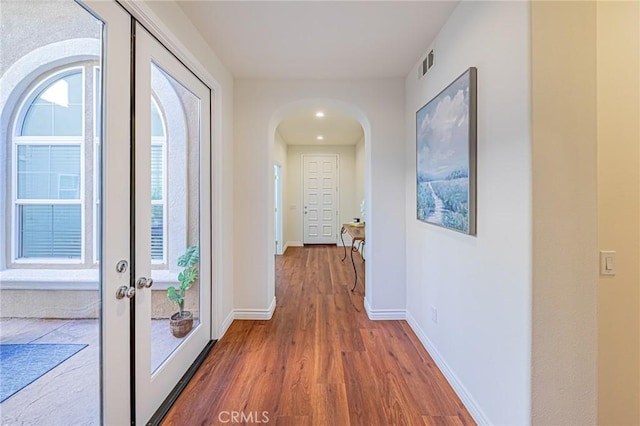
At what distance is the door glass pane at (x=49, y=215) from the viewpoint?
2.92ft

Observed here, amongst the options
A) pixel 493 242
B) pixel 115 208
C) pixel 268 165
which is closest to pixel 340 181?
pixel 268 165

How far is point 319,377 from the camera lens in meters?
1.91

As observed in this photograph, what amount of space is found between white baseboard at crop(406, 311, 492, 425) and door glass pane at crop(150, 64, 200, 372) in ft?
6.04

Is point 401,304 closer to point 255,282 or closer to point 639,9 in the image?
Result: point 255,282

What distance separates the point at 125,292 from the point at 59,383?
1.26ft

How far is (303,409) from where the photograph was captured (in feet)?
5.32

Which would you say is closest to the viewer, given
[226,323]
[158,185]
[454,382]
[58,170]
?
[58,170]

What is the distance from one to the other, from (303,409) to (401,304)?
155 centimetres

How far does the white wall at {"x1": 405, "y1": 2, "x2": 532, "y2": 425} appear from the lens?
1.19m

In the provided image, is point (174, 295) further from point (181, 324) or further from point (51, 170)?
point (51, 170)

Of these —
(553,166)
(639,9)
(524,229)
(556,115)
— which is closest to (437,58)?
(639,9)

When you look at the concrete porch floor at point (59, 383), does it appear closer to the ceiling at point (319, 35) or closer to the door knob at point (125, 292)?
the door knob at point (125, 292)

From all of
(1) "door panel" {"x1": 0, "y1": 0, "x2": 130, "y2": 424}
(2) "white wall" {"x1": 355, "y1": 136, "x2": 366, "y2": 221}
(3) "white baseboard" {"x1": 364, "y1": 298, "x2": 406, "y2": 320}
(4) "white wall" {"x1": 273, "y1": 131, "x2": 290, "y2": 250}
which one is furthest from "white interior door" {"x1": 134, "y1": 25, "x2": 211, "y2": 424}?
(2) "white wall" {"x1": 355, "y1": 136, "x2": 366, "y2": 221}

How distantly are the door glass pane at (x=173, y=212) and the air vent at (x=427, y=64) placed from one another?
1854 millimetres
